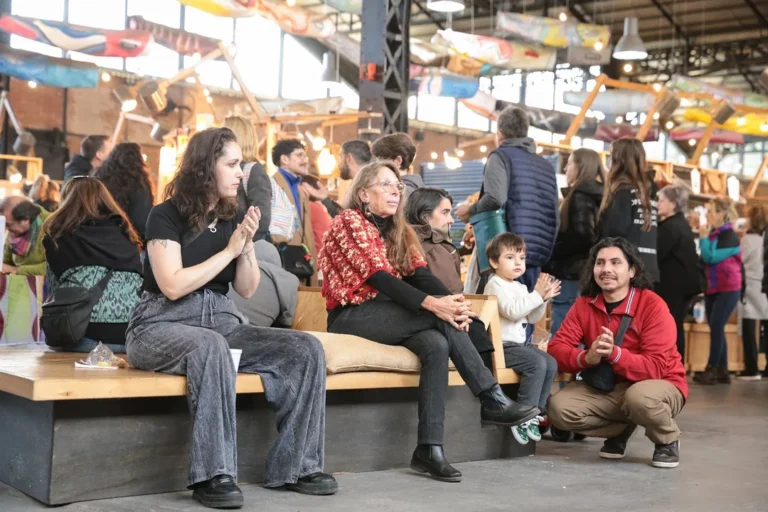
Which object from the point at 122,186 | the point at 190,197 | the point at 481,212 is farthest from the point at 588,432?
the point at 122,186

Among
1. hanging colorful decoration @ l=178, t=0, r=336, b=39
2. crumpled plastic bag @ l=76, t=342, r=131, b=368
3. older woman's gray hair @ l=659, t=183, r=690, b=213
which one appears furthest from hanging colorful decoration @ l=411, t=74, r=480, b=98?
crumpled plastic bag @ l=76, t=342, r=131, b=368

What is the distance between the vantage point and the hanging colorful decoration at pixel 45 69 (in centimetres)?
1409

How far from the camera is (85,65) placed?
15.0 m

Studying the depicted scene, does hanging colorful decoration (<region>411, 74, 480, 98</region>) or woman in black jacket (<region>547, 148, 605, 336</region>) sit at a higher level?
hanging colorful decoration (<region>411, 74, 480, 98</region>)

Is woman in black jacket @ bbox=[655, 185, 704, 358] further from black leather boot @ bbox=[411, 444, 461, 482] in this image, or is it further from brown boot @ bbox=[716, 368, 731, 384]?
black leather boot @ bbox=[411, 444, 461, 482]

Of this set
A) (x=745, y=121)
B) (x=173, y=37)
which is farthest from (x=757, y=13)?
(x=173, y=37)

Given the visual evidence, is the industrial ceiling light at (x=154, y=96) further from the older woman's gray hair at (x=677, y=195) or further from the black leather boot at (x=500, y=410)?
the black leather boot at (x=500, y=410)

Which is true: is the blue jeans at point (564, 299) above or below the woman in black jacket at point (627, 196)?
below

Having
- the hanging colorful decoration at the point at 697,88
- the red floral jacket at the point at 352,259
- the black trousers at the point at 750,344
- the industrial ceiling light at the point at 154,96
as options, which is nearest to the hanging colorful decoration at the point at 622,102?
the hanging colorful decoration at the point at 697,88

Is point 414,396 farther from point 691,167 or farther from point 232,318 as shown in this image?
point 691,167

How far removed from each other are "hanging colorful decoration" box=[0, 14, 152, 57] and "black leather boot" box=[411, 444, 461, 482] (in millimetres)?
11497

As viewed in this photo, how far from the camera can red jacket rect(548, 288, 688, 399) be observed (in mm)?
4785

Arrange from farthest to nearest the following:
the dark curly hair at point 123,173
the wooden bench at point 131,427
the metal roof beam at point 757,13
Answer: the metal roof beam at point 757,13, the dark curly hair at point 123,173, the wooden bench at point 131,427

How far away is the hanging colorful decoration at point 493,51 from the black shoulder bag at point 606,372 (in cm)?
1271
